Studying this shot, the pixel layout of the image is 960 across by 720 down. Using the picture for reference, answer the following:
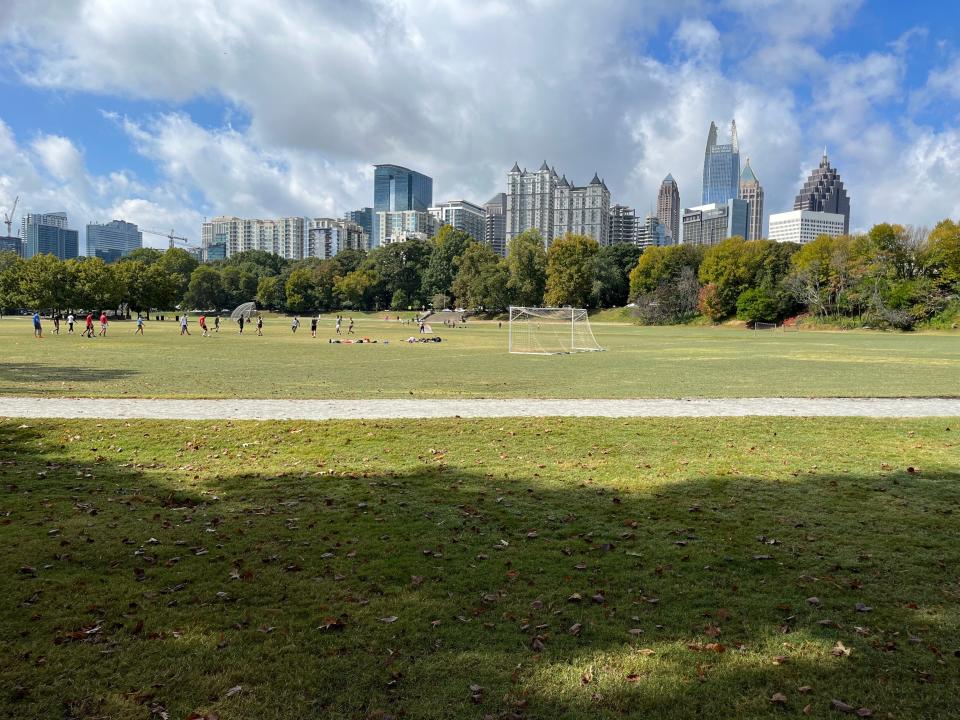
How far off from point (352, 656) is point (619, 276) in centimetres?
11457

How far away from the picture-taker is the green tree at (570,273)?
110062 mm

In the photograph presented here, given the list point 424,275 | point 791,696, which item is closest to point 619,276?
point 424,275

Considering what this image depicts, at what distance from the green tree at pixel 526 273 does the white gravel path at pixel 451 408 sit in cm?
9642

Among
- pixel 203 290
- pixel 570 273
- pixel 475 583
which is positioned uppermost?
pixel 570 273

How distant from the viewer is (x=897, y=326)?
3049 inches

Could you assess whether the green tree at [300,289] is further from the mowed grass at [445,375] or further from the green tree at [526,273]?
the mowed grass at [445,375]

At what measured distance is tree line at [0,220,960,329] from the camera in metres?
81.6

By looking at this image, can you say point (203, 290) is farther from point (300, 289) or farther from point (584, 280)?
point (584, 280)

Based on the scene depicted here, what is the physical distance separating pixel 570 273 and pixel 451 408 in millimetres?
98445

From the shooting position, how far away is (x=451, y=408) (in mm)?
14680

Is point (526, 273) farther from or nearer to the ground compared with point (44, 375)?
farther from the ground

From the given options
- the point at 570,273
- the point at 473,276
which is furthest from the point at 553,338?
the point at 473,276

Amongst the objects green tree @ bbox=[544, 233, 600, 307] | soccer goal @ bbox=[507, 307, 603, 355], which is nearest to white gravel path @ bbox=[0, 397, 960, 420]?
soccer goal @ bbox=[507, 307, 603, 355]

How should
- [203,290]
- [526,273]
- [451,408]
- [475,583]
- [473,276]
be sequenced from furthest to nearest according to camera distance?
[203,290] < [473,276] < [526,273] < [451,408] < [475,583]
